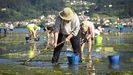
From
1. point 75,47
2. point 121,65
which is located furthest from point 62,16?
point 121,65

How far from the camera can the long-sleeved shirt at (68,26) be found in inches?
765

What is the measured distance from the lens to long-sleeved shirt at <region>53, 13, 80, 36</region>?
19438 mm

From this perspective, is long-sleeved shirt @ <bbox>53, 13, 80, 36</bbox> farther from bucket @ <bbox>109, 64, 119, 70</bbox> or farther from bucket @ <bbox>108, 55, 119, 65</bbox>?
bucket @ <bbox>109, 64, 119, 70</bbox>

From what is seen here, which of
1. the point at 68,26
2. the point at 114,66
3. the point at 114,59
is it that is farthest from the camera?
the point at 114,59

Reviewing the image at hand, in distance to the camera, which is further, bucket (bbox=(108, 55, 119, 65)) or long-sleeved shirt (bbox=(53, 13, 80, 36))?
bucket (bbox=(108, 55, 119, 65))

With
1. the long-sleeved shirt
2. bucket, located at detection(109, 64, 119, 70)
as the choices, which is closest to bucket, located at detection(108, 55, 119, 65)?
bucket, located at detection(109, 64, 119, 70)

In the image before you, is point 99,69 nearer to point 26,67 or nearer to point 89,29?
point 26,67

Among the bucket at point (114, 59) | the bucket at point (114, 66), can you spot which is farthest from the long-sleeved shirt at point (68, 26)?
the bucket at point (114, 66)

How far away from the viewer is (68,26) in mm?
19672

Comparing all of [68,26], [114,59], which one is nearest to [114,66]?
[114,59]

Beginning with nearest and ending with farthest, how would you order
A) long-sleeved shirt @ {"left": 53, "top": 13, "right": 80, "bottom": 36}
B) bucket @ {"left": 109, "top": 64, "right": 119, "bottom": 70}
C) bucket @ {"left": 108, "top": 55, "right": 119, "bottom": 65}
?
1. bucket @ {"left": 109, "top": 64, "right": 119, "bottom": 70}
2. long-sleeved shirt @ {"left": 53, "top": 13, "right": 80, "bottom": 36}
3. bucket @ {"left": 108, "top": 55, "right": 119, "bottom": 65}

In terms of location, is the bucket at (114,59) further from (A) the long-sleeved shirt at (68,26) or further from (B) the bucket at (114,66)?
(A) the long-sleeved shirt at (68,26)

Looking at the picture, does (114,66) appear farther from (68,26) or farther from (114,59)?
(68,26)

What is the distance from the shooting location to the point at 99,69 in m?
18.0
